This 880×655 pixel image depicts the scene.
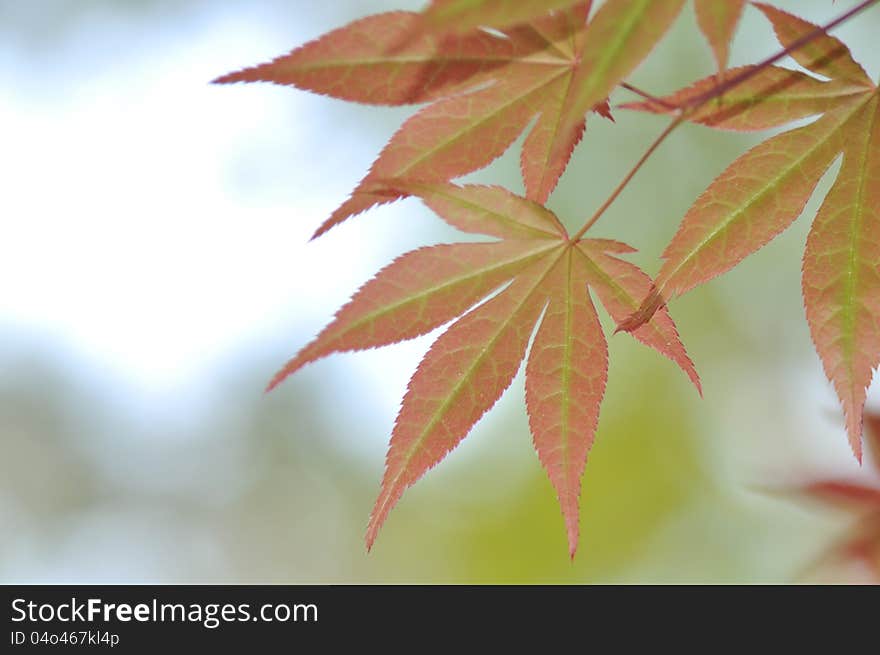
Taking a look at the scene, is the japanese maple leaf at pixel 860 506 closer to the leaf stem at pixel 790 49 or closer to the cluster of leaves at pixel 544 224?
the cluster of leaves at pixel 544 224

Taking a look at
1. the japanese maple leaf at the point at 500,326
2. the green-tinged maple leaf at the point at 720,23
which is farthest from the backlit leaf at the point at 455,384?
the green-tinged maple leaf at the point at 720,23

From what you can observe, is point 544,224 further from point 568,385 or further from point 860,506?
point 860,506

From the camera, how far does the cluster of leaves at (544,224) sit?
2.49 feet

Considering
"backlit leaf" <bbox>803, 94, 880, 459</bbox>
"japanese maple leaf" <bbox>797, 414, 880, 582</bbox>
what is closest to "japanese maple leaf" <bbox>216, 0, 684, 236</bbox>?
"backlit leaf" <bbox>803, 94, 880, 459</bbox>

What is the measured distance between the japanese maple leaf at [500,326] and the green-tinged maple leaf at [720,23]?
289 mm

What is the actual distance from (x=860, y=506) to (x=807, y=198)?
2.07ft

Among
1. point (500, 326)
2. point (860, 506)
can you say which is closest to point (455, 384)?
point (500, 326)

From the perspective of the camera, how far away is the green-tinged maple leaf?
0.56 meters

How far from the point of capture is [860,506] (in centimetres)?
123

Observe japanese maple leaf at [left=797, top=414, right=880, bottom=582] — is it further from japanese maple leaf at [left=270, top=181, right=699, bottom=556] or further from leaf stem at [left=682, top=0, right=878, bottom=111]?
leaf stem at [left=682, top=0, right=878, bottom=111]

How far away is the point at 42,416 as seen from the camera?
512cm
